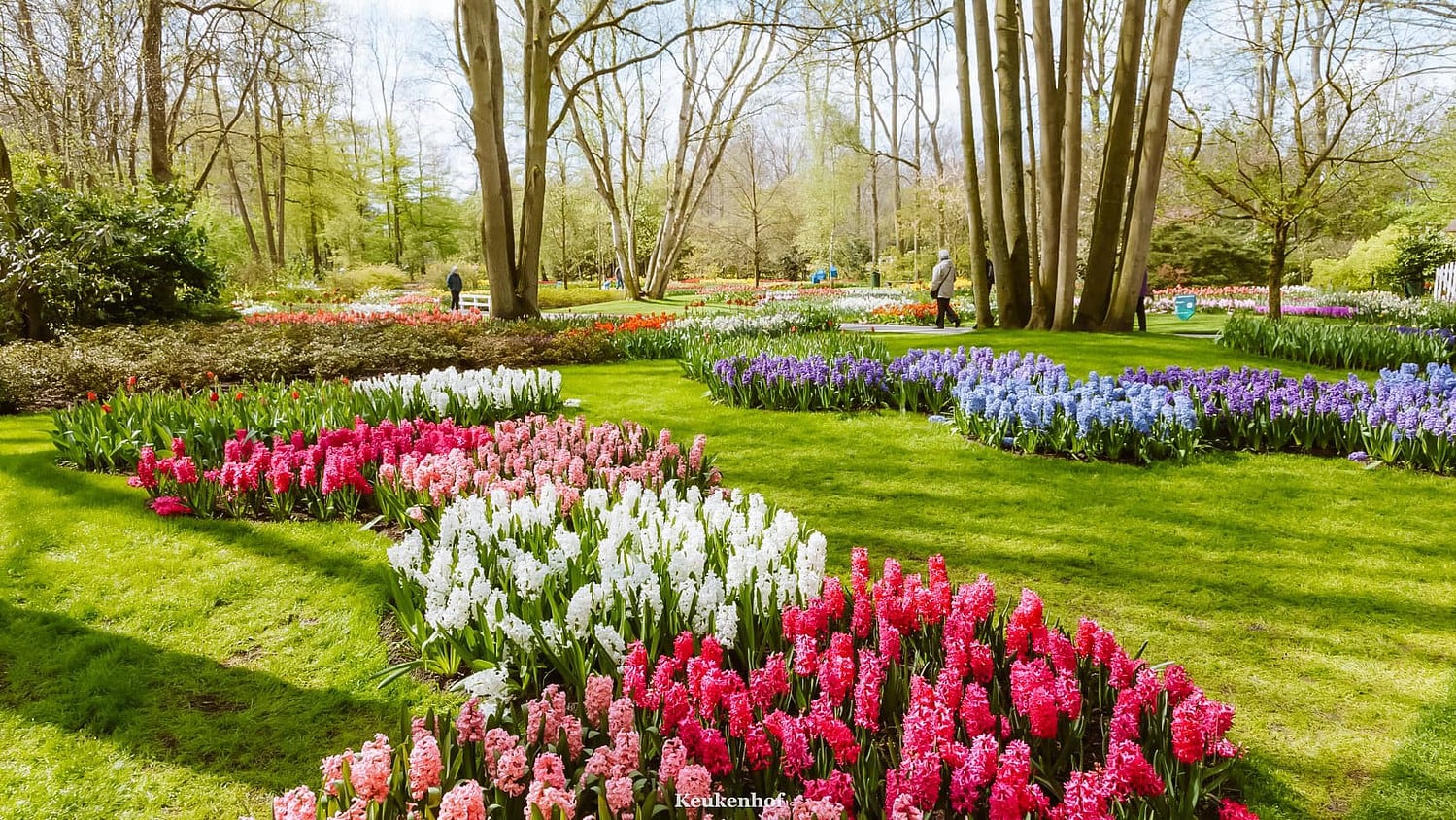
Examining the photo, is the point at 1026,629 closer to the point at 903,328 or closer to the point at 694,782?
the point at 694,782

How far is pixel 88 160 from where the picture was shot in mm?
19594

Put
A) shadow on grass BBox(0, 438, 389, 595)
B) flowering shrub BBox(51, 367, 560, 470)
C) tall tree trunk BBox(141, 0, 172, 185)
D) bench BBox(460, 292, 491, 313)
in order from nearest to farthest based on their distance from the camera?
shadow on grass BBox(0, 438, 389, 595)
flowering shrub BBox(51, 367, 560, 470)
tall tree trunk BBox(141, 0, 172, 185)
bench BBox(460, 292, 491, 313)

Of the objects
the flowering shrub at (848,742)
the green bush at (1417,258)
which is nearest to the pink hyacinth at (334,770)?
the flowering shrub at (848,742)

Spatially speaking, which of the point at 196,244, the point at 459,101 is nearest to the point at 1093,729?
the point at 196,244

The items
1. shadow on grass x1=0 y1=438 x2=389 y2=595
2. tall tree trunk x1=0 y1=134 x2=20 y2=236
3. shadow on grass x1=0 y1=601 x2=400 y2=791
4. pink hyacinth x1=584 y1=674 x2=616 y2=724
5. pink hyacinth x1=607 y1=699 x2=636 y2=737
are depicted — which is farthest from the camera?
tall tree trunk x1=0 y1=134 x2=20 y2=236

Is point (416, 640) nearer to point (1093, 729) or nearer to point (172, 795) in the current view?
point (172, 795)

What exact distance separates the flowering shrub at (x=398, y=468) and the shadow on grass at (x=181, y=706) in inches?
42.5

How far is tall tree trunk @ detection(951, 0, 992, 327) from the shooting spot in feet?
44.1

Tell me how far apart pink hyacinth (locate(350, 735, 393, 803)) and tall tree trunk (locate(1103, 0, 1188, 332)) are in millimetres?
13075

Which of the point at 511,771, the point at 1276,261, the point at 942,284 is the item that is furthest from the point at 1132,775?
the point at 1276,261

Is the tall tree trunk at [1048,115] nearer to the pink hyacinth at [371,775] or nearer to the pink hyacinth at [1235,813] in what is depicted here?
the pink hyacinth at [1235,813]

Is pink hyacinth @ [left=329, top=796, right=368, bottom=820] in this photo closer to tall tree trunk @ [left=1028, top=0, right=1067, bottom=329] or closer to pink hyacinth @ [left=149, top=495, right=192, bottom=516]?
pink hyacinth @ [left=149, top=495, right=192, bottom=516]

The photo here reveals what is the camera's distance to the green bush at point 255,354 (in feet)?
25.7

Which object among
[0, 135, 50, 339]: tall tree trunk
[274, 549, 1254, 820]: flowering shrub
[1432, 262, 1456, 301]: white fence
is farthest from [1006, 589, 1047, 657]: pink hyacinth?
[1432, 262, 1456, 301]: white fence
